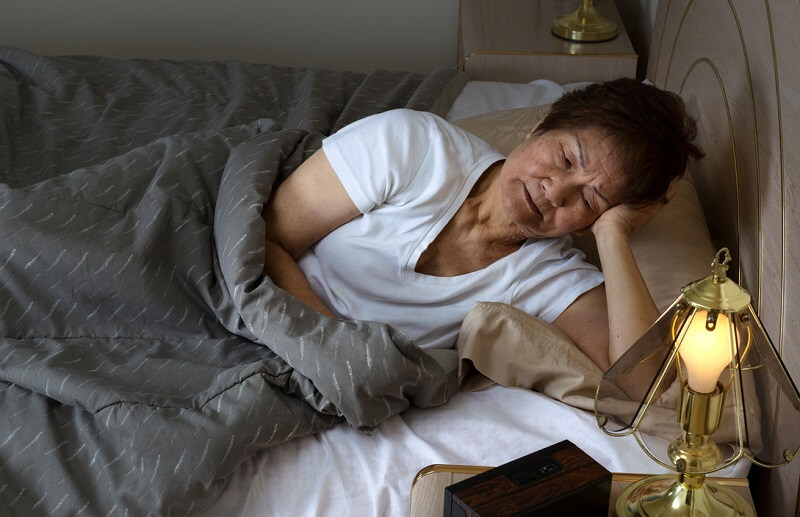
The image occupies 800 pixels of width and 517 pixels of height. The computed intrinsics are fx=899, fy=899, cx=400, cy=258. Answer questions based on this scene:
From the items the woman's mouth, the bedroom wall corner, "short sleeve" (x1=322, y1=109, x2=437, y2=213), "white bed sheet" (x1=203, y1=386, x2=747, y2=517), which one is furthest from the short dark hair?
the bedroom wall corner

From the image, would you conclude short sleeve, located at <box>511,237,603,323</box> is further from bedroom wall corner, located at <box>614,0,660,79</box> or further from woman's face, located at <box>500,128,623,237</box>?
bedroom wall corner, located at <box>614,0,660,79</box>

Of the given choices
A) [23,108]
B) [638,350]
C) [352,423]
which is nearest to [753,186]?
[638,350]

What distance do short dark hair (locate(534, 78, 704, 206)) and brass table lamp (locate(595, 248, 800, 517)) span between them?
45cm

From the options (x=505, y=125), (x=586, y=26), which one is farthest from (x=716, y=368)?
(x=586, y=26)

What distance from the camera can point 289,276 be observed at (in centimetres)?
136

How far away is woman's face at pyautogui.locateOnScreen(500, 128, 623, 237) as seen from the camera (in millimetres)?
1315

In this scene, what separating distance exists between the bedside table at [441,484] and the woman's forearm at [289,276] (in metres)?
0.39

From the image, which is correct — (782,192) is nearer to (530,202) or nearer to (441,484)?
(530,202)

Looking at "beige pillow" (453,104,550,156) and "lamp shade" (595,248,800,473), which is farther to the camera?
"beige pillow" (453,104,550,156)

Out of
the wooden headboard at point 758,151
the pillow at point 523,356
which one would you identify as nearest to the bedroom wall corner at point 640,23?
the wooden headboard at point 758,151

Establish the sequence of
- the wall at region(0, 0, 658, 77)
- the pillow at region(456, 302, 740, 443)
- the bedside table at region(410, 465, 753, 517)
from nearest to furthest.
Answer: the bedside table at region(410, 465, 753, 517) < the pillow at region(456, 302, 740, 443) < the wall at region(0, 0, 658, 77)

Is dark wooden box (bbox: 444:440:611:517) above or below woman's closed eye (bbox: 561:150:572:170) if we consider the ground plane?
below

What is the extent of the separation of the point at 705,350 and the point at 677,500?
18cm

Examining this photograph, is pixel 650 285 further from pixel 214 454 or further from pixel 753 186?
pixel 214 454
